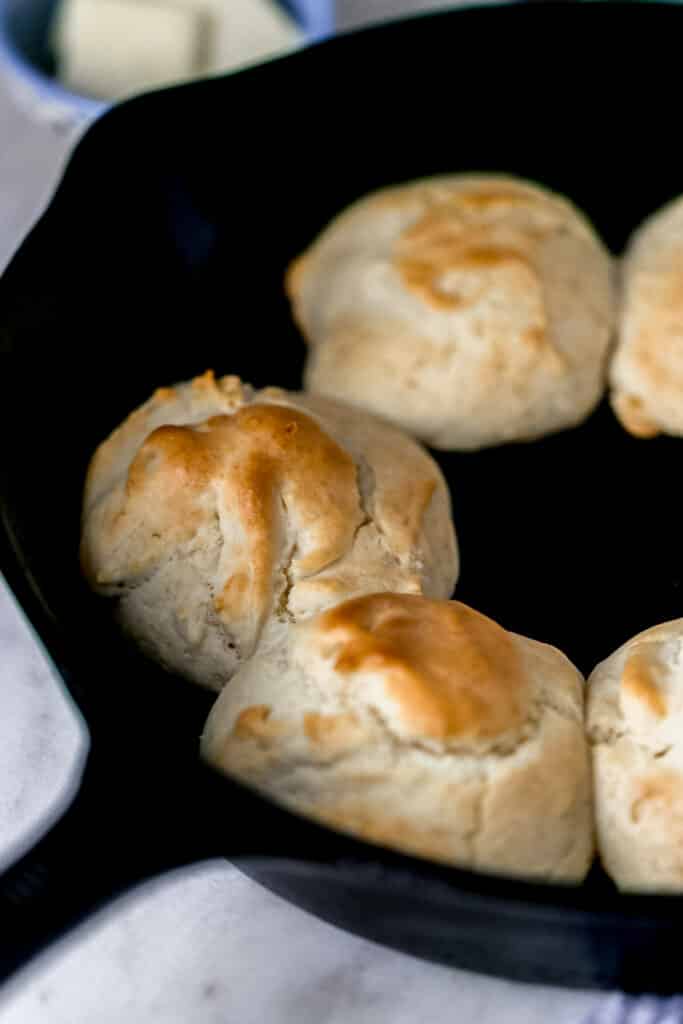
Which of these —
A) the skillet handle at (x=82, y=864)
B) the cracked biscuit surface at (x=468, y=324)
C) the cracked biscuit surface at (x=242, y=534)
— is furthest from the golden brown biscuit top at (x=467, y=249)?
the skillet handle at (x=82, y=864)

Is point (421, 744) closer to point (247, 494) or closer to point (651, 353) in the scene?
point (247, 494)

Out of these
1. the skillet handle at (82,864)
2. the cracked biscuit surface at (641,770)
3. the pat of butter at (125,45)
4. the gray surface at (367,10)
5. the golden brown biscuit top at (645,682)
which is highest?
the pat of butter at (125,45)

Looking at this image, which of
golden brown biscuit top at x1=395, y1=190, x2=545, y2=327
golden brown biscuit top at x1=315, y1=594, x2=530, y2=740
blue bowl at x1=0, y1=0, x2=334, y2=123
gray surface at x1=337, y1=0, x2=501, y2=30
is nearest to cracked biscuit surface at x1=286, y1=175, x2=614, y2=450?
golden brown biscuit top at x1=395, y1=190, x2=545, y2=327

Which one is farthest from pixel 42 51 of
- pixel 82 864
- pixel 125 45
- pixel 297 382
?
pixel 82 864

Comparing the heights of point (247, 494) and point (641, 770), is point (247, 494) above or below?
above

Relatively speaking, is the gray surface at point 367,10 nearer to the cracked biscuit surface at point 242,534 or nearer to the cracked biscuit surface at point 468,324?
the cracked biscuit surface at point 468,324

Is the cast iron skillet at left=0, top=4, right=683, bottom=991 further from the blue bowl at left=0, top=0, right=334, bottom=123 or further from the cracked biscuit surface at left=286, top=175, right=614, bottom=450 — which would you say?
the blue bowl at left=0, top=0, right=334, bottom=123

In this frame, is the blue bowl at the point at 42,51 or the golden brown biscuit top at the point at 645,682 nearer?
the golden brown biscuit top at the point at 645,682
